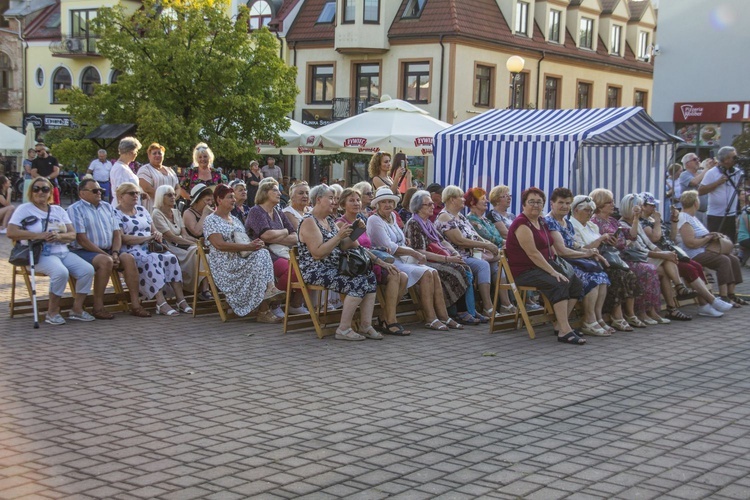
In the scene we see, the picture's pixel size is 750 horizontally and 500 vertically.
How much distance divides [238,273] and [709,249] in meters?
6.21

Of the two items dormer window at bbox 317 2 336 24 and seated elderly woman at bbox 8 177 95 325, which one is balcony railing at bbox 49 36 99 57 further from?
seated elderly woman at bbox 8 177 95 325

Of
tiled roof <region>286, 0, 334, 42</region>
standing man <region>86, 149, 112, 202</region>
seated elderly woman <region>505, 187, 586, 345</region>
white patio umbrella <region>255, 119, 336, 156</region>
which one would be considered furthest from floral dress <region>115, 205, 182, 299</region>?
tiled roof <region>286, 0, 334, 42</region>

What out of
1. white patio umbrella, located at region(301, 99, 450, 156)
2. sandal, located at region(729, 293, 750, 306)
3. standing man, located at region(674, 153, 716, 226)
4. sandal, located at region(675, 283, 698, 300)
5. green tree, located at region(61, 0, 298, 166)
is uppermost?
green tree, located at region(61, 0, 298, 166)

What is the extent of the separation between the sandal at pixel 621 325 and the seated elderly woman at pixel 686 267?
1540mm

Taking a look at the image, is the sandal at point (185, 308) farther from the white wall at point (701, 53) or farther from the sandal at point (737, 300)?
the white wall at point (701, 53)

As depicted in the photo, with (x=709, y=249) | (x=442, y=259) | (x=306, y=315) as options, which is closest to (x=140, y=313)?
(x=306, y=315)

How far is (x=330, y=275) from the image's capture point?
9.30m

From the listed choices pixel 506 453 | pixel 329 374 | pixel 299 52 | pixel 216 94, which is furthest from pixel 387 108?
pixel 299 52

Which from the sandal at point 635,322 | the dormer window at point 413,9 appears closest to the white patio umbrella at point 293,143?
the sandal at point 635,322

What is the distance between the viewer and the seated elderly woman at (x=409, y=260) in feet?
32.8

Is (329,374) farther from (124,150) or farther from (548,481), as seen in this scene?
(124,150)

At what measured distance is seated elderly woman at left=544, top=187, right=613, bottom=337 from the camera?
997cm

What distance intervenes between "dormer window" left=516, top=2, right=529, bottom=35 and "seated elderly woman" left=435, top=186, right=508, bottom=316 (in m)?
31.9

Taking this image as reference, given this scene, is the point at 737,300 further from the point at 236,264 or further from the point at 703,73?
the point at 703,73
